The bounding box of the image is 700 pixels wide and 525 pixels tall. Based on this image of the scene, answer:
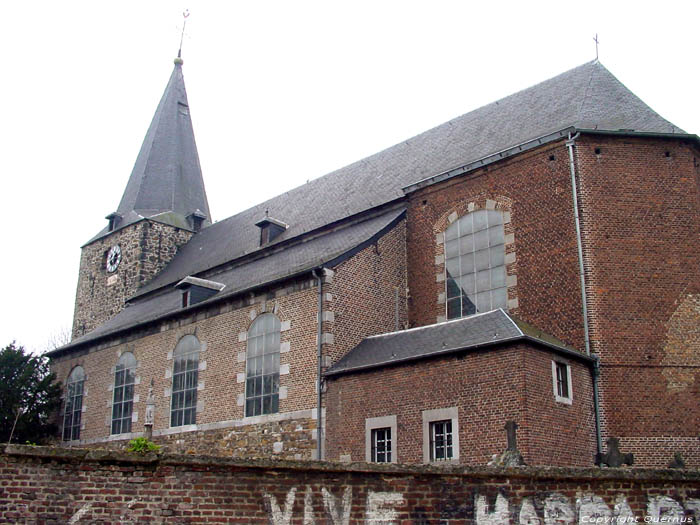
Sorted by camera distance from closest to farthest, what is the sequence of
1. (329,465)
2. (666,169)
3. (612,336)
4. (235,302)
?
1. (329,465)
2. (612,336)
3. (666,169)
4. (235,302)

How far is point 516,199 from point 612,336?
367 cm

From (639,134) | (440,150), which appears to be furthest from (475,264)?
(440,150)

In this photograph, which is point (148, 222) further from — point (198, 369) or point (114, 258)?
point (198, 369)

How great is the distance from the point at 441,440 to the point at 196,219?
18.6 meters

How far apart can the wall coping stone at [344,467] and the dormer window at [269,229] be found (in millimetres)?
14985

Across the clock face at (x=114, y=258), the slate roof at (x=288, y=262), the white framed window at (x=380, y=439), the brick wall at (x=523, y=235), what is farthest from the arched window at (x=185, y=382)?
the clock face at (x=114, y=258)

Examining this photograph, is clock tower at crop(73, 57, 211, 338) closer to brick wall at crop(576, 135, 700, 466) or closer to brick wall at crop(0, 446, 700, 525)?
brick wall at crop(576, 135, 700, 466)

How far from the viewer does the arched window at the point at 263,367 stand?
54.3 feet

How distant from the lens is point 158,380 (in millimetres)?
19953

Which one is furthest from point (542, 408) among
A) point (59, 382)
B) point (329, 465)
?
point (59, 382)

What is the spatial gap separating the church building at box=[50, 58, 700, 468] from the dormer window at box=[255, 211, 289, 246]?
0.05 metres

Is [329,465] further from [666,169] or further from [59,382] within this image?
[59,382]

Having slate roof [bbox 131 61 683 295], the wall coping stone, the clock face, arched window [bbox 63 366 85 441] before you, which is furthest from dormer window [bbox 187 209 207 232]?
the wall coping stone

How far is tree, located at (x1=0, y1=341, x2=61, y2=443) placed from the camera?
22750mm
